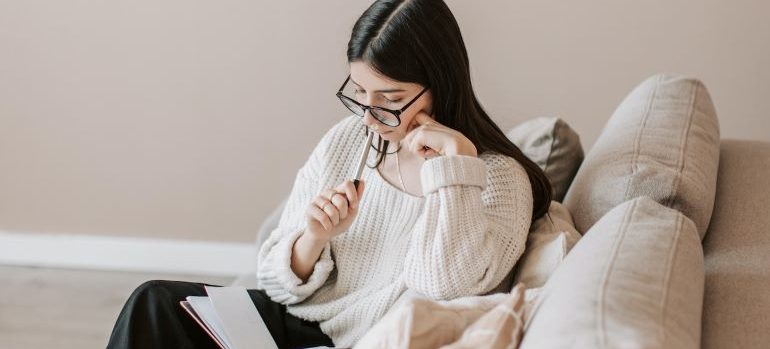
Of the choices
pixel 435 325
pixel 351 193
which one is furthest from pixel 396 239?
pixel 435 325

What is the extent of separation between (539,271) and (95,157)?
75.5 inches

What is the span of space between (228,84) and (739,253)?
5.90 feet

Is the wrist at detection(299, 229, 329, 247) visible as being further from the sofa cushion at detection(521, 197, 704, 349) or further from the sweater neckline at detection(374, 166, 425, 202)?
the sofa cushion at detection(521, 197, 704, 349)

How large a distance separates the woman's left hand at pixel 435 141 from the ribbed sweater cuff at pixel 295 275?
0.25 m

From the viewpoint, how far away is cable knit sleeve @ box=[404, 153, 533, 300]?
155cm

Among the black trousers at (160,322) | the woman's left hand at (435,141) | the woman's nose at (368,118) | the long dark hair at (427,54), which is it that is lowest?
the black trousers at (160,322)

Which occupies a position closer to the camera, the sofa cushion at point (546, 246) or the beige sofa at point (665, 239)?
the beige sofa at point (665, 239)

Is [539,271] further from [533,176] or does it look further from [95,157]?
[95,157]

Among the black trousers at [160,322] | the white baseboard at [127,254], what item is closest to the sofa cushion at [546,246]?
the black trousers at [160,322]

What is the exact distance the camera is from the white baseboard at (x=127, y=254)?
312cm

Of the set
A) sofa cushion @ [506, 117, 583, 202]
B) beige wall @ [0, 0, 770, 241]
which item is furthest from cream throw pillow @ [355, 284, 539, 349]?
beige wall @ [0, 0, 770, 241]

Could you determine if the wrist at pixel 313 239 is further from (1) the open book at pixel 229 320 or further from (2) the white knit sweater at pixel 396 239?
(1) the open book at pixel 229 320

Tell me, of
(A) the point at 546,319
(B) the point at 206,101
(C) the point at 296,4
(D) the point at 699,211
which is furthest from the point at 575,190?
(B) the point at 206,101

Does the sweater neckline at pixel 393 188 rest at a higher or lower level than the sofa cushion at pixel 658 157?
lower
